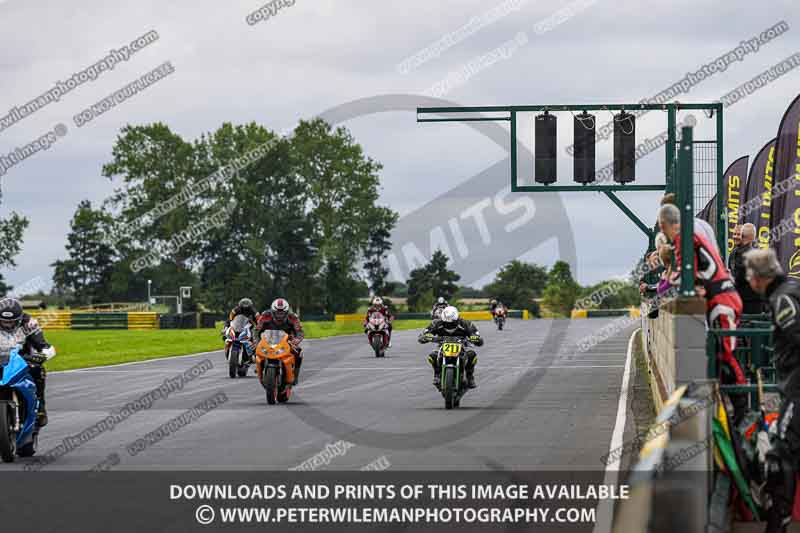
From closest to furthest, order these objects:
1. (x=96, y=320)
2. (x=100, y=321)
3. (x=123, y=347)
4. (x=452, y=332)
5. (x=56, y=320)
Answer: (x=452, y=332)
(x=123, y=347)
(x=100, y=321)
(x=96, y=320)
(x=56, y=320)

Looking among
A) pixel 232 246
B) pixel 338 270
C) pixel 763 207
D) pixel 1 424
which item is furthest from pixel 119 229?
pixel 1 424

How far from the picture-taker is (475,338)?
19.4 meters

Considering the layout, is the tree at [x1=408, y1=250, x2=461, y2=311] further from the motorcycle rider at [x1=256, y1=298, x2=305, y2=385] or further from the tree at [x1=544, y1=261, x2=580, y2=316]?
the motorcycle rider at [x1=256, y1=298, x2=305, y2=385]

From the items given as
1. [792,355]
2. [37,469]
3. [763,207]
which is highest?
[763,207]

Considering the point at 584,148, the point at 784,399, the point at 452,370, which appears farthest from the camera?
the point at 584,148

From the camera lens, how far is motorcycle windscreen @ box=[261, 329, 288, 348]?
64.5 feet

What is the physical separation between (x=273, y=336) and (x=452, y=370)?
302cm

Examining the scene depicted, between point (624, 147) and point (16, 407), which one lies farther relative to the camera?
point (624, 147)

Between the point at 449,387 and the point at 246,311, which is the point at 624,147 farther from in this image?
the point at 449,387

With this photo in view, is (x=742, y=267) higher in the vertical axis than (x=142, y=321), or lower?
higher

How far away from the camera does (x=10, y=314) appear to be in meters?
13.1

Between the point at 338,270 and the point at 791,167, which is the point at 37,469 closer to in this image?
the point at 791,167

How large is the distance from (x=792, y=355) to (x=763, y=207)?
18541 mm

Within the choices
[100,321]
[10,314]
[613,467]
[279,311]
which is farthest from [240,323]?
[100,321]
